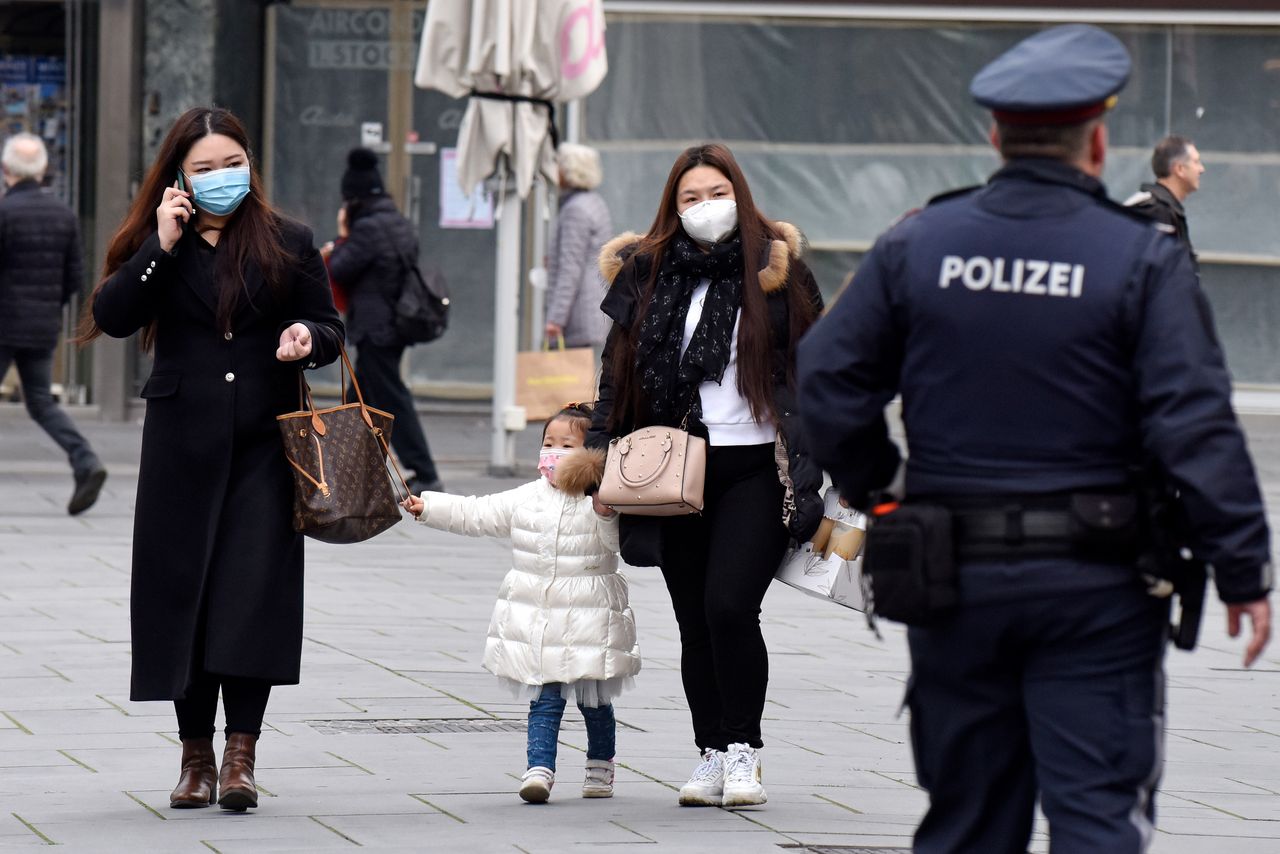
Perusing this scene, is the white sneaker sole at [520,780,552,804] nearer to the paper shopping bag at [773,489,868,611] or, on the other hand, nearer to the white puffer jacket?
the white puffer jacket

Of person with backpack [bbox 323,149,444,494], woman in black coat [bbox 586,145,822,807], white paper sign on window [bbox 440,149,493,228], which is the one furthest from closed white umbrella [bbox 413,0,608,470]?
woman in black coat [bbox 586,145,822,807]

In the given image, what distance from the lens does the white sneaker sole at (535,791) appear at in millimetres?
5746

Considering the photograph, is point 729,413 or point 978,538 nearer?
point 978,538

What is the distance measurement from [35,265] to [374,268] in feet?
6.17

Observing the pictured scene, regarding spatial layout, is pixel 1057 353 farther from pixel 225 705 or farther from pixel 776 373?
pixel 225 705

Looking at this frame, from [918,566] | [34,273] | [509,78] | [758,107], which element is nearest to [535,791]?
[918,566]

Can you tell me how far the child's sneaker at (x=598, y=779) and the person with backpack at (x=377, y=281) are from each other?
6.53 meters

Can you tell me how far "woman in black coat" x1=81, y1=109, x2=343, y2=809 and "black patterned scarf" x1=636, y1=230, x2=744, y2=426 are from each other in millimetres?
816

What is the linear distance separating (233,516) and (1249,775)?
288 centimetres

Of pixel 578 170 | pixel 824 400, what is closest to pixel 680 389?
pixel 824 400

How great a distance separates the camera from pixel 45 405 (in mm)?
12141

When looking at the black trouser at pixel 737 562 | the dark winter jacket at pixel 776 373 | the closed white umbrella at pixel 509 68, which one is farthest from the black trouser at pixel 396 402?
the black trouser at pixel 737 562

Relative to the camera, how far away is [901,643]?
8.87 m

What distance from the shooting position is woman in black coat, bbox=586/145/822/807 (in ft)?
19.1
